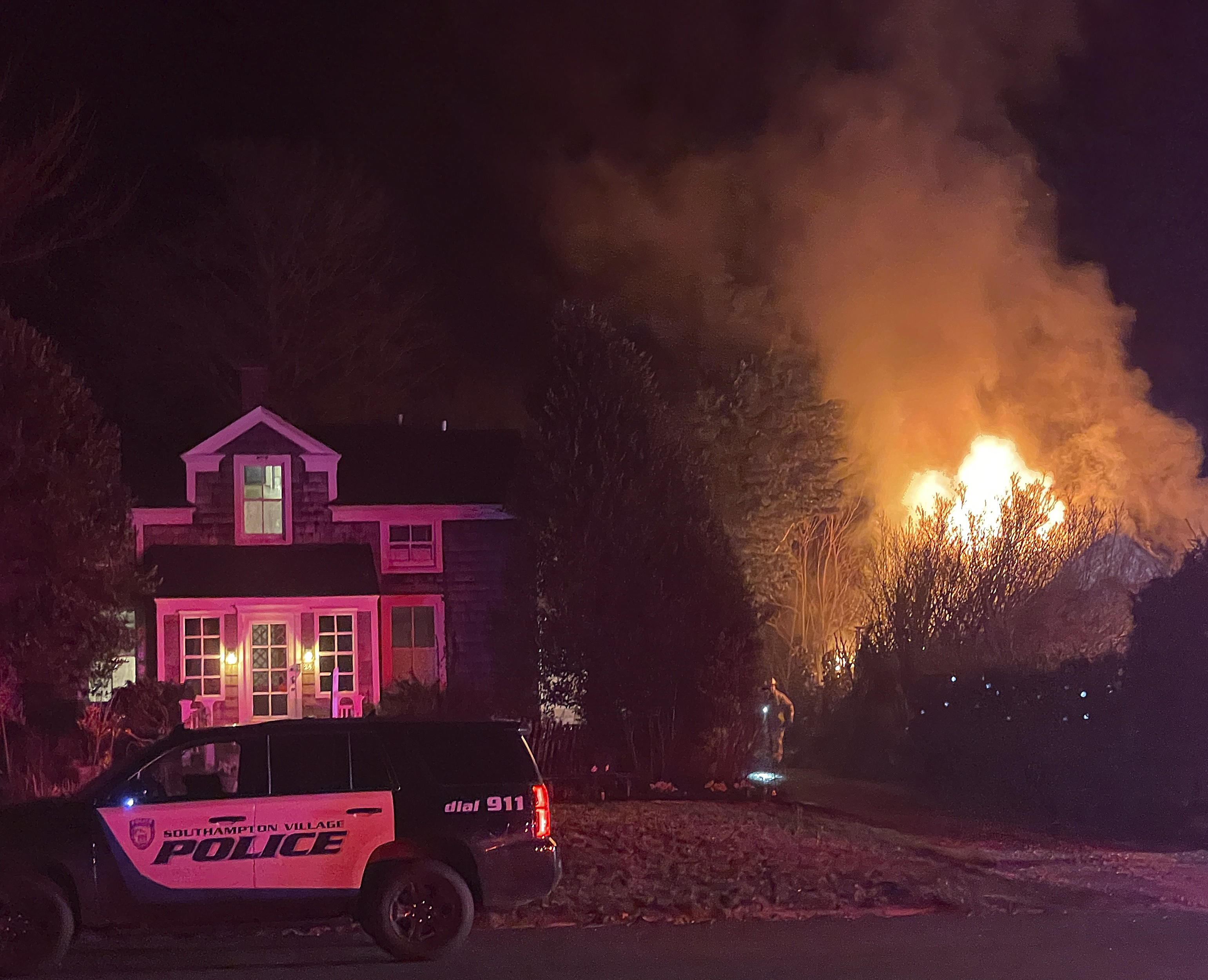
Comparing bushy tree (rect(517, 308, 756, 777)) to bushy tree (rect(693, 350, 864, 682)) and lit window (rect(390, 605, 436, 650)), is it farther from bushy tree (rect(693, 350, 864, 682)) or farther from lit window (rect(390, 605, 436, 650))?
bushy tree (rect(693, 350, 864, 682))

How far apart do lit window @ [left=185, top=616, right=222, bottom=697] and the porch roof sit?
65 cm

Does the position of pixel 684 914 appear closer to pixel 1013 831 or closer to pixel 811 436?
pixel 1013 831

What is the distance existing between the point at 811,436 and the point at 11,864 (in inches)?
1114

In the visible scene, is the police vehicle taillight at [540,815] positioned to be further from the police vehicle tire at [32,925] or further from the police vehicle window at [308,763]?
the police vehicle tire at [32,925]

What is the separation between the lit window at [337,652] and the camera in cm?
2702

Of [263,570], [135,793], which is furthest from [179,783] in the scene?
[263,570]

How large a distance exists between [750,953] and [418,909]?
6.58 ft

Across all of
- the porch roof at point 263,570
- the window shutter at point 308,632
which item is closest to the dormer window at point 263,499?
the porch roof at point 263,570

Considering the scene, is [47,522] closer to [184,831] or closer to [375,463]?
[184,831]

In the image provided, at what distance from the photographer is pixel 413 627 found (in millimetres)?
28219

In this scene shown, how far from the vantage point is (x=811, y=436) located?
3547cm

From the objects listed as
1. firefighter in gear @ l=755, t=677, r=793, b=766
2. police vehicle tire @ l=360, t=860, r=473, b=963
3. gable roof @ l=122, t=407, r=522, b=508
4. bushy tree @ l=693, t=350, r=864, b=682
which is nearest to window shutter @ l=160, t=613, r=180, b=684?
gable roof @ l=122, t=407, r=522, b=508

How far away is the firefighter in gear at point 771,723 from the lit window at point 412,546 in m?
10.2

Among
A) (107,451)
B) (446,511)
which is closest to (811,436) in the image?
(446,511)
